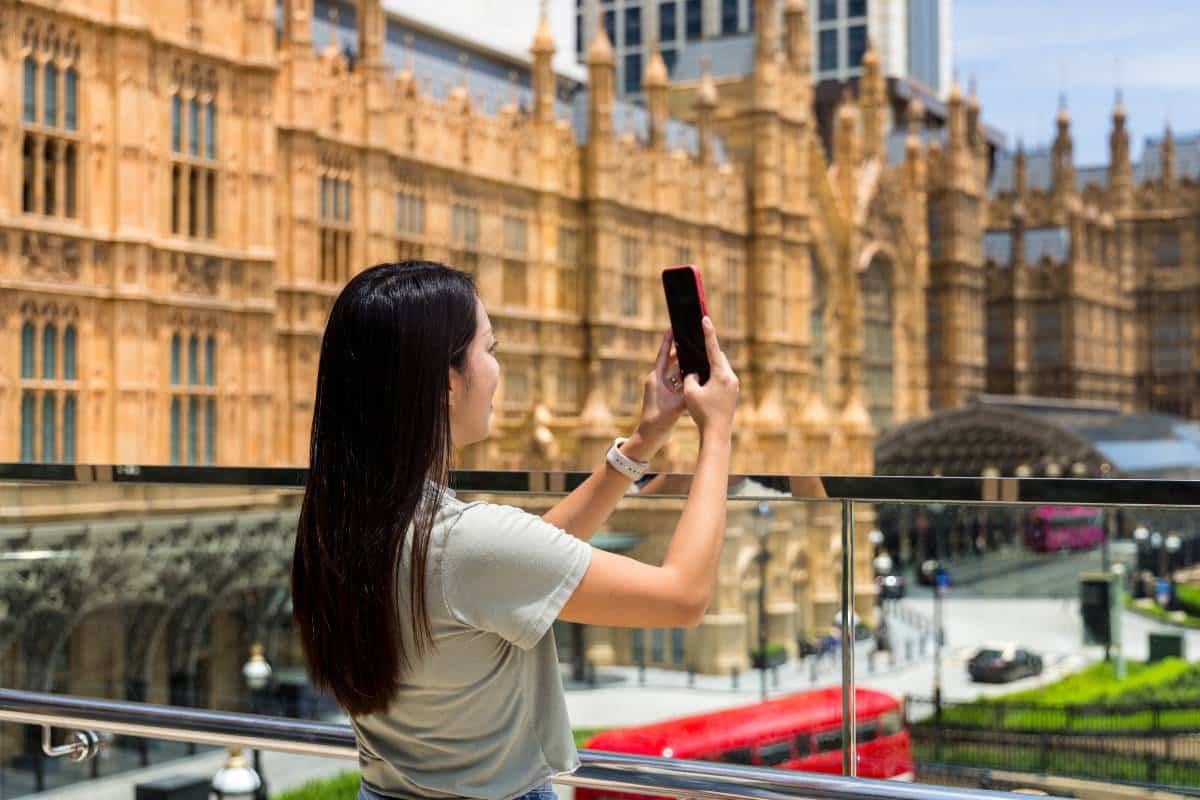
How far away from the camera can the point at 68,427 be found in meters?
17.1

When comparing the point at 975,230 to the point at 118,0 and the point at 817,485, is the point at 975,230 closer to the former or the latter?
the point at 118,0

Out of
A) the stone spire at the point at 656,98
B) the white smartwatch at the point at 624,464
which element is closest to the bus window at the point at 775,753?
the white smartwatch at the point at 624,464

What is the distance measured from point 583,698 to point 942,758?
2614 mm

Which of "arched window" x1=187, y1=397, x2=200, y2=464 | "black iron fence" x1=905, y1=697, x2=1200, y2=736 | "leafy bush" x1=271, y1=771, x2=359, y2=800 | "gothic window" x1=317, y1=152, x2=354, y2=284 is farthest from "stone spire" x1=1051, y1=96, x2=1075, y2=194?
"black iron fence" x1=905, y1=697, x2=1200, y2=736

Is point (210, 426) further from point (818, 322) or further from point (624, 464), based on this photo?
point (818, 322)

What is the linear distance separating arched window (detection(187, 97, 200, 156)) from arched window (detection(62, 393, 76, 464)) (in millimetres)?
3628

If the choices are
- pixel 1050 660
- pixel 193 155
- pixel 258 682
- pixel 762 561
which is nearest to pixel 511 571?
pixel 1050 660

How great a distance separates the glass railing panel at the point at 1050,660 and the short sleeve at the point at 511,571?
100 centimetres

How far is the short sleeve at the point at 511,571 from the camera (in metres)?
1.71

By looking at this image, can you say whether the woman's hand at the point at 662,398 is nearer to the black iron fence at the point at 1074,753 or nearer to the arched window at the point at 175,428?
the black iron fence at the point at 1074,753

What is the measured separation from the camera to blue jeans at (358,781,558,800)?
6.06 ft

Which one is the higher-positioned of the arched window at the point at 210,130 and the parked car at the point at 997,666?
the arched window at the point at 210,130

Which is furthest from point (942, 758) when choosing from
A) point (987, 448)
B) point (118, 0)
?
point (987, 448)

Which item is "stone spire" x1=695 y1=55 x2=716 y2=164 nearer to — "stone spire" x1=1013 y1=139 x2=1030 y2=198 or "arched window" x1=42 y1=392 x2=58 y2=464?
"arched window" x1=42 y1=392 x2=58 y2=464
